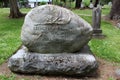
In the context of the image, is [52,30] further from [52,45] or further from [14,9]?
[14,9]

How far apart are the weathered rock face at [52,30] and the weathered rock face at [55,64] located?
0.20 m

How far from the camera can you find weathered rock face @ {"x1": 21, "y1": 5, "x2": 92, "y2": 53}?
608 cm

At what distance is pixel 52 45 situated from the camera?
6195 mm

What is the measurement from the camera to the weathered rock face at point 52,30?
19.9 ft

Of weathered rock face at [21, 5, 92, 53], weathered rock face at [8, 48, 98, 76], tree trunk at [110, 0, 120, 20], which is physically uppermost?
weathered rock face at [21, 5, 92, 53]

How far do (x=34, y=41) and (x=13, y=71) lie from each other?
0.84m

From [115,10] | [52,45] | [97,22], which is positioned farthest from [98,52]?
[115,10]

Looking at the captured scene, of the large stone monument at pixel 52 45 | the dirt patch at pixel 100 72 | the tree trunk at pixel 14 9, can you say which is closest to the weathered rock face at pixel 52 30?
the large stone monument at pixel 52 45

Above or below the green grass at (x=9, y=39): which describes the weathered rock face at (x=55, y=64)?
above

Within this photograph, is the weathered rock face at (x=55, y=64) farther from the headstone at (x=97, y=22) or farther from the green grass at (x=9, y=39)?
the headstone at (x=97, y=22)

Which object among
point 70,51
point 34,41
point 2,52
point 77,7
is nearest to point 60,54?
point 70,51

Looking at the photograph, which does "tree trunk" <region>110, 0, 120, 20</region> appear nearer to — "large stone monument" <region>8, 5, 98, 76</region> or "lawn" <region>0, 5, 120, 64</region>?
"lawn" <region>0, 5, 120, 64</region>

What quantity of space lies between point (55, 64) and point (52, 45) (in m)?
0.44

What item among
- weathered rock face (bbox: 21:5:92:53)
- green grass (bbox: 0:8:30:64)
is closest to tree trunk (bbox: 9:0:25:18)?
green grass (bbox: 0:8:30:64)
